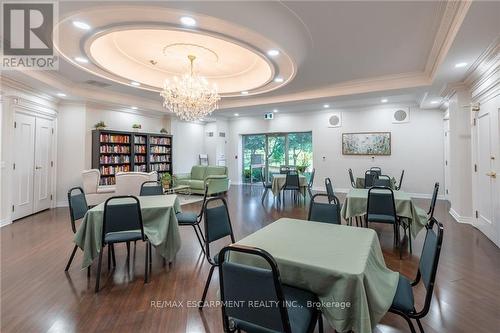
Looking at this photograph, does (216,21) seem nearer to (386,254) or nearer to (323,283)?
(323,283)

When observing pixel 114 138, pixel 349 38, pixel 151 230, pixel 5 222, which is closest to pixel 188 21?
pixel 349 38

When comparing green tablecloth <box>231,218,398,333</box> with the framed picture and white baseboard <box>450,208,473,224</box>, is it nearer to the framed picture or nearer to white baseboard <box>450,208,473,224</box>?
white baseboard <box>450,208,473,224</box>

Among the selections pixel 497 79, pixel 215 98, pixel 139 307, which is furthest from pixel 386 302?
pixel 215 98

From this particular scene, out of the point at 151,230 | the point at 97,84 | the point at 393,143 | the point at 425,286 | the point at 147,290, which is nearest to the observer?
the point at 425,286

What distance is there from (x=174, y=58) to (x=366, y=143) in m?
6.28

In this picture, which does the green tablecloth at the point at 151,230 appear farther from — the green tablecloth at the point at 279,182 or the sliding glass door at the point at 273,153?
the sliding glass door at the point at 273,153

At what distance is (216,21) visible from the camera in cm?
307

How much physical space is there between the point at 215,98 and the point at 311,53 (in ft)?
7.30

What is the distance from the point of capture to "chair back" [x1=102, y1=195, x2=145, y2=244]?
8.22ft

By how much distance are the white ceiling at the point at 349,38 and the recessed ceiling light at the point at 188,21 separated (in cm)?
10

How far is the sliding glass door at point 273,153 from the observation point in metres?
9.38

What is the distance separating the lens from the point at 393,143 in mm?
7801

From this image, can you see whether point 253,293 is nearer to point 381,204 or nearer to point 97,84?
point 381,204

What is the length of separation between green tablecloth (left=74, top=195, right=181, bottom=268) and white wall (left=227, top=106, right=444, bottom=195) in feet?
22.3
